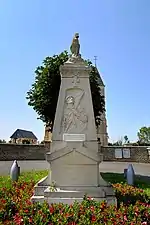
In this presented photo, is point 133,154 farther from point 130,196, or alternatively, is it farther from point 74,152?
point 74,152

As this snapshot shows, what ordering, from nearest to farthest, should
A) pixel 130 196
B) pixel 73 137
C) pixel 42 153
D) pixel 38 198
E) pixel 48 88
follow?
pixel 38 198 < pixel 73 137 < pixel 130 196 < pixel 48 88 < pixel 42 153

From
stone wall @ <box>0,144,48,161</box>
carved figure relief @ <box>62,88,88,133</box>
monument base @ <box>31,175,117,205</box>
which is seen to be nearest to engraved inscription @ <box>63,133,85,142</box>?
carved figure relief @ <box>62,88,88,133</box>

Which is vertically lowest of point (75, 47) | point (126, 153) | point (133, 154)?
point (133, 154)

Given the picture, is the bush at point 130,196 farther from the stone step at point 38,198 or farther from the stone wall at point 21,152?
the stone wall at point 21,152

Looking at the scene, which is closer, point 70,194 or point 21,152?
point 70,194

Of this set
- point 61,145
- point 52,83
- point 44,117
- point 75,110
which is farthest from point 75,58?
point 44,117

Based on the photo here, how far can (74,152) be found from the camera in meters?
6.45

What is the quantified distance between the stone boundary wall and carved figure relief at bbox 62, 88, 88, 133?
67.7 feet

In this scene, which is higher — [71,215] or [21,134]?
[21,134]

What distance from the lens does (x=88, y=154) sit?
6438 millimetres

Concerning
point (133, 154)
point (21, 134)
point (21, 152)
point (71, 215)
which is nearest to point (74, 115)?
point (71, 215)

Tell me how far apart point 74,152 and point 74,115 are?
1.02 m

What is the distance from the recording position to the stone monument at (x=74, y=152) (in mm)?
6387

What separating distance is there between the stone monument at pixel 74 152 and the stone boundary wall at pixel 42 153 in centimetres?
2062
